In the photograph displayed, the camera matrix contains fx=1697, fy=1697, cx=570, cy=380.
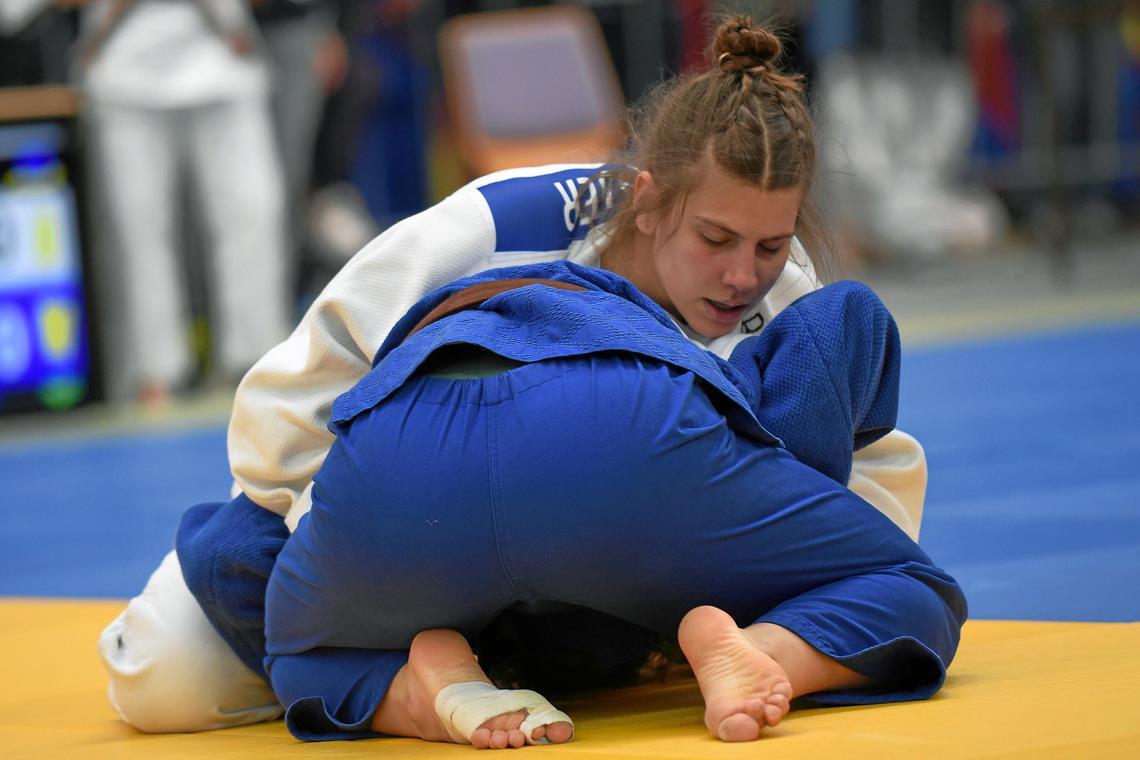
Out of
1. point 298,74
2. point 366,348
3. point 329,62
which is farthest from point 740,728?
point 298,74

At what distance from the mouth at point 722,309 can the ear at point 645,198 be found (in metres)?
0.12

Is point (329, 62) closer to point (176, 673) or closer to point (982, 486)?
point (982, 486)

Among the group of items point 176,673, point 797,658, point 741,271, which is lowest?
point 176,673

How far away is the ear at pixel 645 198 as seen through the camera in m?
2.16

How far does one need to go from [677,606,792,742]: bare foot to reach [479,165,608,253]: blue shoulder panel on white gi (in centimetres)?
64

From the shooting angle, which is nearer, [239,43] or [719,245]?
[719,245]

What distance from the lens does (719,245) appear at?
2111mm

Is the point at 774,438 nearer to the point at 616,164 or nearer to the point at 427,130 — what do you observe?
the point at 616,164

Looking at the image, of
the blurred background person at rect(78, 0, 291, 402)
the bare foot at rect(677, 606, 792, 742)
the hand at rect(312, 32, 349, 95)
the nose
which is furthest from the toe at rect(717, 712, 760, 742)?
the hand at rect(312, 32, 349, 95)

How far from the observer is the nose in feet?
6.84

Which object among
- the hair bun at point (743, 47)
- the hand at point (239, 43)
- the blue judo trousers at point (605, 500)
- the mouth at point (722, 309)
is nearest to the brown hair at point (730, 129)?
the hair bun at point (743, 47)

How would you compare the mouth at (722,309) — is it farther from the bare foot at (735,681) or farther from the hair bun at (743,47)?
the bare foot at (735,681)

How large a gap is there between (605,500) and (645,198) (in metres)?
0.60

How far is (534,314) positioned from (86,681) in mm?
1131
